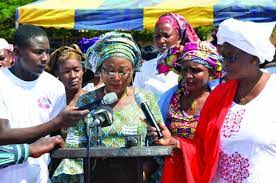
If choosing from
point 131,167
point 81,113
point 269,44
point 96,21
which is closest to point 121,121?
point 131,167

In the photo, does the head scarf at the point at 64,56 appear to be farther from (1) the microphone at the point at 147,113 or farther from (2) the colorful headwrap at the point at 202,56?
(1) the microphone at the point at 147,113

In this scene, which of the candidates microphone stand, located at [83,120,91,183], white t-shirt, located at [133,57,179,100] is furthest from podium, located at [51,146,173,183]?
white t-shirt, located at [133,57,179,100]

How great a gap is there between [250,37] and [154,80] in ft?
6.79

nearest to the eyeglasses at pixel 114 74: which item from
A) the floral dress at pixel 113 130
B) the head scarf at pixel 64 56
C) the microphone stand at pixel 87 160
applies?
the floral dress at pixel 113 130

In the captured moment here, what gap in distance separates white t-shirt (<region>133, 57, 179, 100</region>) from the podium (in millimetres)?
1731

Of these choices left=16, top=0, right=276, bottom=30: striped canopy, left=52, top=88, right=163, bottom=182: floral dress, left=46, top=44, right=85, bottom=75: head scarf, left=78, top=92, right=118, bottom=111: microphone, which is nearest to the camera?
left=78, top=92, right=118, bottom=111: microphone

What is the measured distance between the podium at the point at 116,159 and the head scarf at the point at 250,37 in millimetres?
809

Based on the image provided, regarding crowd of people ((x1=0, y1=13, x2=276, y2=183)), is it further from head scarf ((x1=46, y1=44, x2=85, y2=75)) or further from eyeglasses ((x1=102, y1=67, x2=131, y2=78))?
head scarf ((x1=46, y1=44, x2=85, y2=75))

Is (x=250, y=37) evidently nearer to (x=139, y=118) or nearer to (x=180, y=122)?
(x=139, y=118)

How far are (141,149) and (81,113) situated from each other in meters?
0.41

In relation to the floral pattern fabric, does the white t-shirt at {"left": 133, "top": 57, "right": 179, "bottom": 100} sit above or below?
above

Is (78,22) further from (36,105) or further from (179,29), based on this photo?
(36,105)

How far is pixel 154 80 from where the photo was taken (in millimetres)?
6004

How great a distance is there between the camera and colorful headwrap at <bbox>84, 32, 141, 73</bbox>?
14.2 ft
